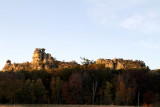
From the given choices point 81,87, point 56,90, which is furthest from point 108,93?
point 56,90

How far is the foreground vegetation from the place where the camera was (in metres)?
63.0

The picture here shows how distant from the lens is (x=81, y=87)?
6931cm

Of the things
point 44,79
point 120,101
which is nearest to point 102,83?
point 120,101

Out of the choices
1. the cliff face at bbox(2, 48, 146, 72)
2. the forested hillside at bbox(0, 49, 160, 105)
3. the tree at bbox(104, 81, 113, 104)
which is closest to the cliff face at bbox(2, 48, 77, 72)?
the cliff face at bbox(2, 48, 146, 72)

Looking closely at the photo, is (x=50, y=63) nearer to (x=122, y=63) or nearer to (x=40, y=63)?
Answer: (x=40, y=63)

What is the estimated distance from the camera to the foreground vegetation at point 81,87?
63.0 metres

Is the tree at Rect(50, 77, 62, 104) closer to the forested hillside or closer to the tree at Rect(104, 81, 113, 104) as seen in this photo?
the forested hillside

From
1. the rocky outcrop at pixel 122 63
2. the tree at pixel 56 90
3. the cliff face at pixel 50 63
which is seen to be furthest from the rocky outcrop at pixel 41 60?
the tree at pixel 56 90

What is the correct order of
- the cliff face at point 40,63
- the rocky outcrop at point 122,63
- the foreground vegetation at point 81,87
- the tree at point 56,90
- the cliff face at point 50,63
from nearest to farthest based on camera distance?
the foreground vegetation at point 81,87, the tree at point 56,90, the rocky outcrop at point 122,63, the cliff face at point 50,63, the cliff face at point 40,63

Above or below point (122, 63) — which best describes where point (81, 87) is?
below

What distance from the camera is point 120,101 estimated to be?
63.9 metres

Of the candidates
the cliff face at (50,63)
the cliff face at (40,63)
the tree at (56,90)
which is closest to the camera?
the tree at (56,90)

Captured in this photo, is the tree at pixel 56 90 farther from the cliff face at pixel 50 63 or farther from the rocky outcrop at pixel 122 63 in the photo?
the rocky outcrop at pixel 122 63

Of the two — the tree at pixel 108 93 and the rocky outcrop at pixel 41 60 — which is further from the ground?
the rocky outcrop at pixel 41 60
